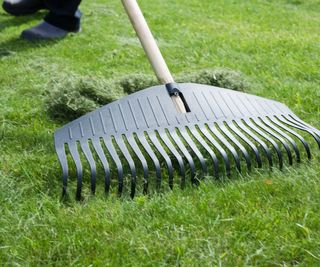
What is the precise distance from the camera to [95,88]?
2.80 meters

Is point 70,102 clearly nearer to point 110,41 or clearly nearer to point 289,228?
point 289,228

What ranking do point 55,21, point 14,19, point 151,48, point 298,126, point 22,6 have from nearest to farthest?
point 298,126, point 151,48, point 55,21, point 22,6, point 14,19

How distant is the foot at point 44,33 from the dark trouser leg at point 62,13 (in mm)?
52

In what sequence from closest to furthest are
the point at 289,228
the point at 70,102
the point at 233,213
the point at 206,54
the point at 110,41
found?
the point at 289,228 < the point at 233,213 < the point at 70,102 < the point at 206,54 < the point at 110,41

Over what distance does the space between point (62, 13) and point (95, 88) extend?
1684 millimetres

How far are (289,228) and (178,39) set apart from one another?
3103mm

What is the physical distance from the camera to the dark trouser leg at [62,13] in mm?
4246

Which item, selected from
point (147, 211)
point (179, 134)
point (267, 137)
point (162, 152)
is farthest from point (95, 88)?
point (147, 211)

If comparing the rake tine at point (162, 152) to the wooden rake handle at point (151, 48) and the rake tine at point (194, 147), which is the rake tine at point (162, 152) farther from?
the wooden rake handle at point (151, 48)

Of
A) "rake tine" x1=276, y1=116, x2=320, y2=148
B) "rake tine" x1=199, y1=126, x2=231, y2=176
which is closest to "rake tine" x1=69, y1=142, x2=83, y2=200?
"rake tine" x1=199, y1=126, x2=231, y2=176

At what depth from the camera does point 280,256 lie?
1.54 m

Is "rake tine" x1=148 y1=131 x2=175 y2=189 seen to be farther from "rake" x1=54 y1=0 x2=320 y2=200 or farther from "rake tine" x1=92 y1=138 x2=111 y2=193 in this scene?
"rake tine" x1=92 y1=138 x2=111 y2=193

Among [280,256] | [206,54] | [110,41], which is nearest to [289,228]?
[280,256]

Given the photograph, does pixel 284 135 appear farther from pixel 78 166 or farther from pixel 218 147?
pixel 78 166
